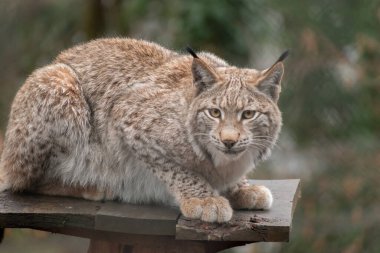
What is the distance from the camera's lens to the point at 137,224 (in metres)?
5.11

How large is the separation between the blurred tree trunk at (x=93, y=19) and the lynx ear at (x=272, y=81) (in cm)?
484

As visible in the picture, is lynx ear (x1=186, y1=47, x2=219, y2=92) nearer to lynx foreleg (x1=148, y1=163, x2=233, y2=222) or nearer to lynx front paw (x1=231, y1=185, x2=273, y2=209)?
lynx foreleg (x1=148, y1=163, x2=233, y2=222)

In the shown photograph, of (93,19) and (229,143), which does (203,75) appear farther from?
(93,19)

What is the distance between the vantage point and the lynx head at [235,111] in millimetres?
5160

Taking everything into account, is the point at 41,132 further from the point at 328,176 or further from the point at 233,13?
the point at 328,176

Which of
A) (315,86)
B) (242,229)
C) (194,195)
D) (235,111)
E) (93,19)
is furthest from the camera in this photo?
(93,19)

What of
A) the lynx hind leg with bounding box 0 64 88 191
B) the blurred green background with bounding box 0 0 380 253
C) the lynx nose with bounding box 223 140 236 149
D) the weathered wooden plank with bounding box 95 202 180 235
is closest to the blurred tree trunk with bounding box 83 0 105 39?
the blurred green background with bounding box 0 0 380 253

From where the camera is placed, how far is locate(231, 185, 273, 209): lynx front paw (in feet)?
18.2

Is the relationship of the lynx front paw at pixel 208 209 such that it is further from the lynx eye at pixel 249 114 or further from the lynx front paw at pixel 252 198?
the lynx eye at pixel 249 114

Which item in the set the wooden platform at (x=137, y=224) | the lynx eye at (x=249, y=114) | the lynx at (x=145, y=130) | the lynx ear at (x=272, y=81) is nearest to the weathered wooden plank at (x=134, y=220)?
the wooden platform at (x=137, y=224)

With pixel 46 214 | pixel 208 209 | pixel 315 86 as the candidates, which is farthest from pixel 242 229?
pixel 315 86

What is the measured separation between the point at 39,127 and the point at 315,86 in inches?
193

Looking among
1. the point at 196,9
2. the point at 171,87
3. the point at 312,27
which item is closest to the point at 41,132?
the point at 171,87

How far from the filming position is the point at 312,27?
10125 mm
